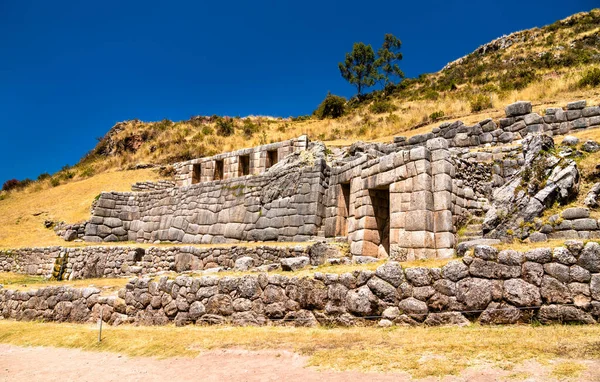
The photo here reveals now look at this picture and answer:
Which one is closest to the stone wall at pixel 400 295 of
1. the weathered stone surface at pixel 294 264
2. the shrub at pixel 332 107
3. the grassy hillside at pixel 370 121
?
the weathered stone surface at pixel 294 264

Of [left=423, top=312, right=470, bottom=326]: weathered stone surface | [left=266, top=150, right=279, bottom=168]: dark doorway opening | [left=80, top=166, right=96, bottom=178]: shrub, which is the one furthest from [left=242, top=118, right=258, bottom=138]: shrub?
[left=423, top=312, right=470, bottom=326]: weathered stone surface

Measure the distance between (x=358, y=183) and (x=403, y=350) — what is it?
22.5 feet

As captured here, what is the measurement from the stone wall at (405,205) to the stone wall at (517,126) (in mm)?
6345

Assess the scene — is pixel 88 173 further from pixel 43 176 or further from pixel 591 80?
pixel 591 80

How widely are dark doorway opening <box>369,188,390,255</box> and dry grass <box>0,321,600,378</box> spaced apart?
15.1ft

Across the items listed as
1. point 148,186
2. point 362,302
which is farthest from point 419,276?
point 148,186

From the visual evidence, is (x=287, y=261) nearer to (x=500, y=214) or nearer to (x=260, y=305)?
(x=260, y=305)

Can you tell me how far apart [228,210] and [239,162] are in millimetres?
4881

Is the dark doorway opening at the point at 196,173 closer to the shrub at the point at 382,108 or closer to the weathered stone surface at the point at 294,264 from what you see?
Result: the shrub at the point at 382,108

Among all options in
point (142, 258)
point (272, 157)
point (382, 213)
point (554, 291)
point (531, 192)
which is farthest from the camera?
point (272, 157)

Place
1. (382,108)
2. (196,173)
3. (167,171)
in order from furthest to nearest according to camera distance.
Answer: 1. (382,108)
2. (167,171)
3. (196,173)

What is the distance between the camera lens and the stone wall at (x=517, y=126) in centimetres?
1422

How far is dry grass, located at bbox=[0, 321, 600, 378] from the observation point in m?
4.31

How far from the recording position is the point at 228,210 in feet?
50.8
